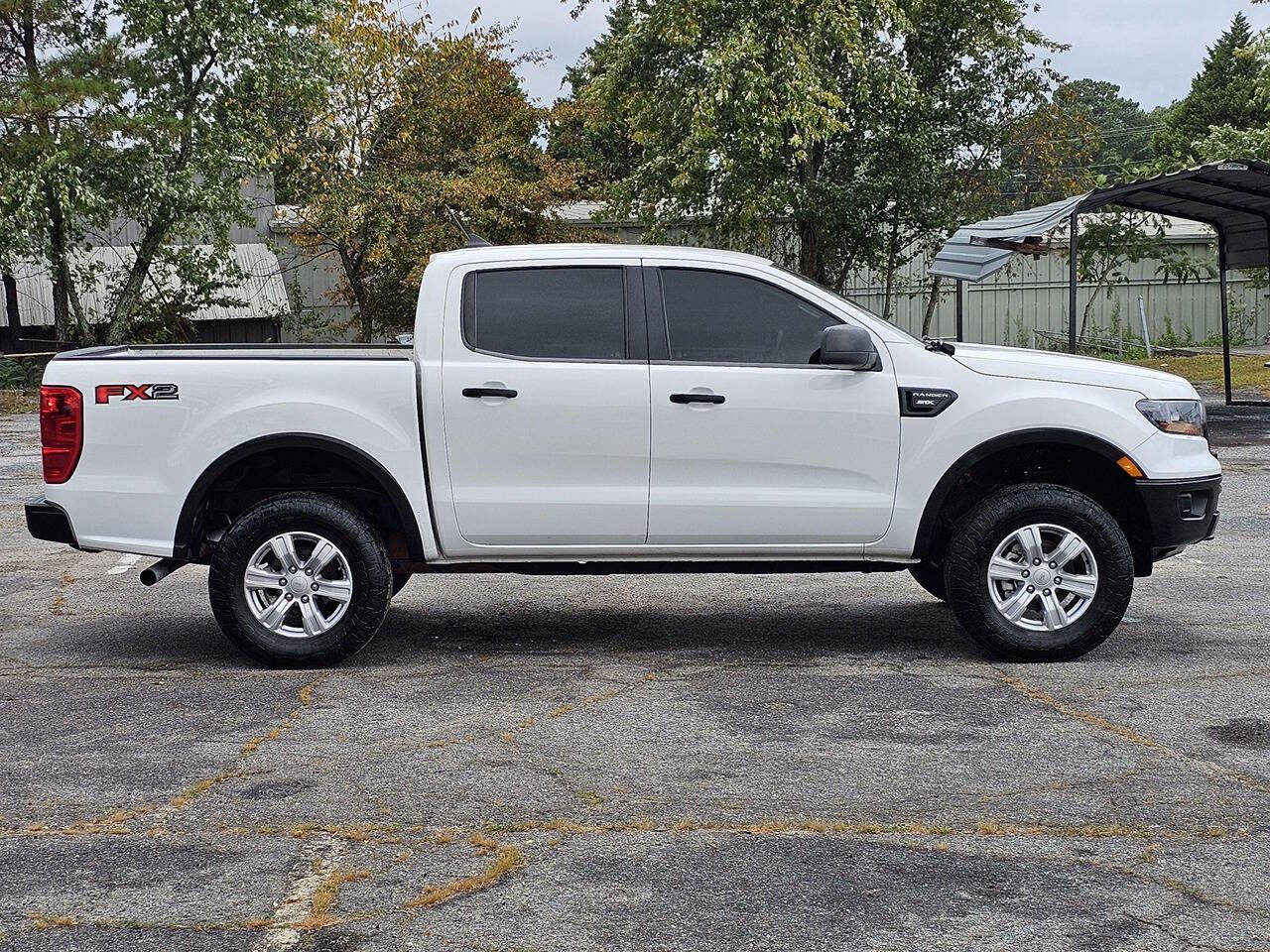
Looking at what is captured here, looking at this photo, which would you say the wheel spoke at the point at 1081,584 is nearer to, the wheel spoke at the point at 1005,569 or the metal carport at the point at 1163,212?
the wheel spoke at the point at 1005,569

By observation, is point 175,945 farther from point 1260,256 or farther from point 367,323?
point 367,323

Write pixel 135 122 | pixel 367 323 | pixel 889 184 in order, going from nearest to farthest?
1. pixel 135 122
2. pixel 889 184
3. pixel 367 323

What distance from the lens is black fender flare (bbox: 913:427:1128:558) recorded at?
Answer: 705cm

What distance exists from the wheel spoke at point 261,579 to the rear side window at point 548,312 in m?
1.40

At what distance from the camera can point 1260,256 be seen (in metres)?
20.9

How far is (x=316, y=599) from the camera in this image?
23.1ft

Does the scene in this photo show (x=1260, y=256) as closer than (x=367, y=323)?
Yes

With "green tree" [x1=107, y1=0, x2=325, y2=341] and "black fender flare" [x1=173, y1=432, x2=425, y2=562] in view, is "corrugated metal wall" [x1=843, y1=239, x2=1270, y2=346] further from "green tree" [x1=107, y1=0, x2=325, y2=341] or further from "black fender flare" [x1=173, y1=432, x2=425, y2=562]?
"black fender flare" [x1=173, y1=432, x2=425, y2=562]

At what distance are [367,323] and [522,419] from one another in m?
26.0

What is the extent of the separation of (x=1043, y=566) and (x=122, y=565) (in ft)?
20.6

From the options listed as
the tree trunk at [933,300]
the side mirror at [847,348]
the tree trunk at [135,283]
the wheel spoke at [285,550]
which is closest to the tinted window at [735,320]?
the side mirror at [847,348]

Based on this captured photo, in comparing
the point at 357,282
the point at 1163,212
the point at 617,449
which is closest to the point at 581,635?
the point at 617,449

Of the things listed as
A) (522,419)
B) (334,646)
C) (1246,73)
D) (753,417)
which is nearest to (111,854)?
(334,646)

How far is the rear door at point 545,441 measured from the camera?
697 centimetres
